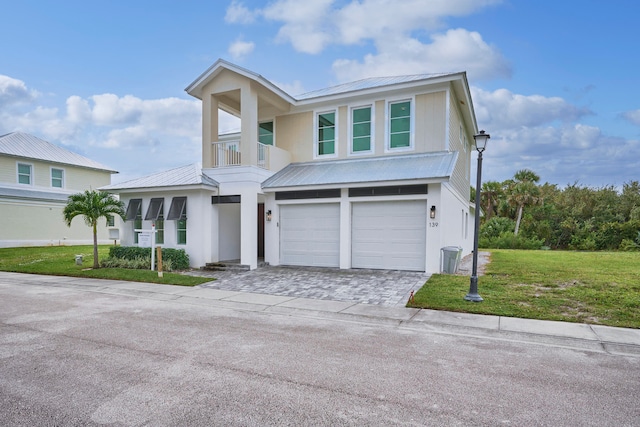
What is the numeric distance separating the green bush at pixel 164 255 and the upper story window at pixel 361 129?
7985 mm

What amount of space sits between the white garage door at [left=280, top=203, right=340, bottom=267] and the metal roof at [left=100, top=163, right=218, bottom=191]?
3333 millimetres

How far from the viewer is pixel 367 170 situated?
45.3 ft

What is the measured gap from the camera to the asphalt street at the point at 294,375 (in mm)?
3594

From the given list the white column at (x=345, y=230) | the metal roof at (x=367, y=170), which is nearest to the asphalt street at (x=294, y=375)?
the white column at (x=345, y=230)

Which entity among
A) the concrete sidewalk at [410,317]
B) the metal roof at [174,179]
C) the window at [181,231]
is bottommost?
the concrete sidewalk at [410,317]

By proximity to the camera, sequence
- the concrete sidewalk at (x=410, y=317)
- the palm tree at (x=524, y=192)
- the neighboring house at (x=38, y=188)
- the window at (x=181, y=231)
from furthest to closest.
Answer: the palm tree at (x=524, y=192)
the neighboring house at (x=38, y=188)
the window at (x=181, y=231)
the concrete sidewalk at (x=410, y=317)

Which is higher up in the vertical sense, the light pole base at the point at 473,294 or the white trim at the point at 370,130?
the white trim at the point at 370,130

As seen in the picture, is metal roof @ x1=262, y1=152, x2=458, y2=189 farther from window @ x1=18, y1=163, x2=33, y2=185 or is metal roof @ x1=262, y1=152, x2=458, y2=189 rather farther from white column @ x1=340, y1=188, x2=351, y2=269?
window @ x1=18, y1=163, x2=33, y2=185

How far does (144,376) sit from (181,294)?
5.74m

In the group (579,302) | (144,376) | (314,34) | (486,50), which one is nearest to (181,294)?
(144,376)

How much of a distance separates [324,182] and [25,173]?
23179 mm

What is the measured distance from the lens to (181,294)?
1002cm

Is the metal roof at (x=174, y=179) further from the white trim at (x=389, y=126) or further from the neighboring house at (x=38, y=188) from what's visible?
the neighboring house at (x=38, y=188)

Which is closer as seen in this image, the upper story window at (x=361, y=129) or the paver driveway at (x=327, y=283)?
the paver driveway at (x=327, y=283)
